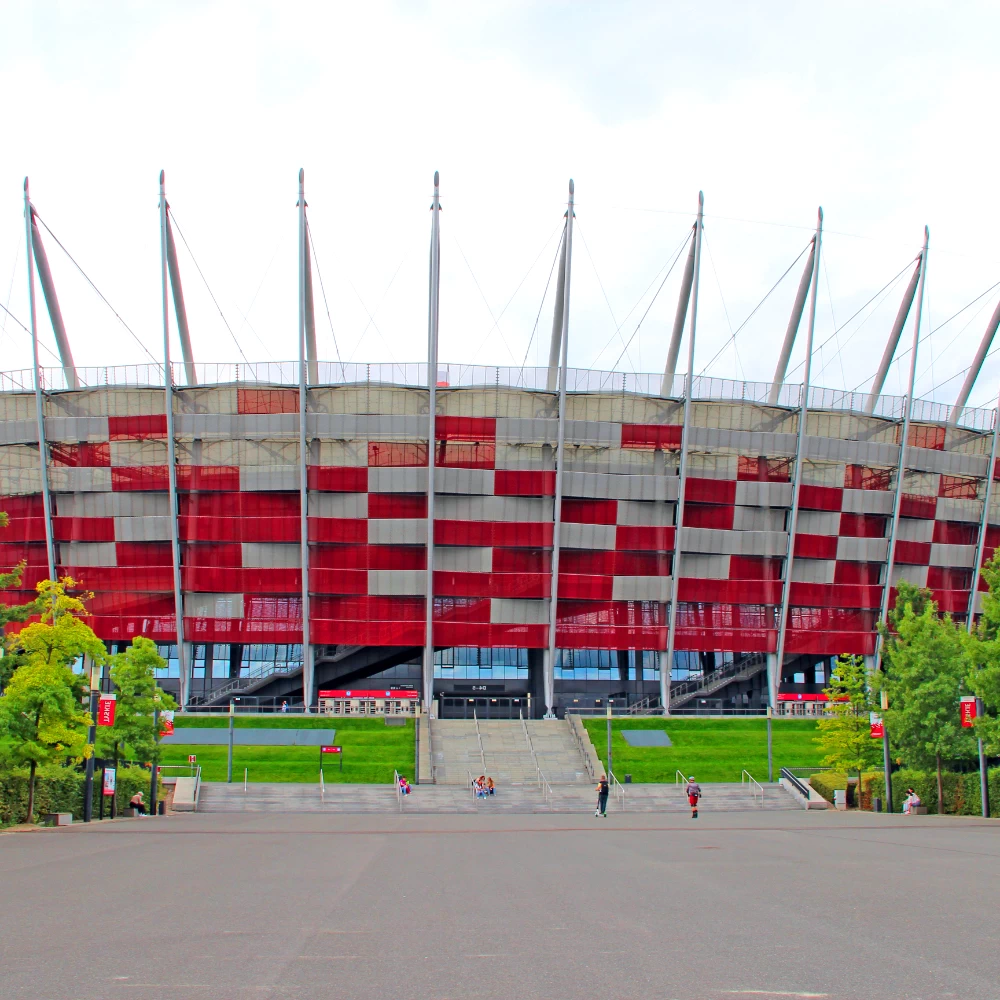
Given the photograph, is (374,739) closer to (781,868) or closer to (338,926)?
(781,868)

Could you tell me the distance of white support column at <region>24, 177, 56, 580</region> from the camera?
7075cm

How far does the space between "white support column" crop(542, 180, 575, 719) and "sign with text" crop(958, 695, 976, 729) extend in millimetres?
39577

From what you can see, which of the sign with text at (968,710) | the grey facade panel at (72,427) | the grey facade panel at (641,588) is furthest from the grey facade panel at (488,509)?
the sign with text at (968,710)

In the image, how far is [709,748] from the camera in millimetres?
66750

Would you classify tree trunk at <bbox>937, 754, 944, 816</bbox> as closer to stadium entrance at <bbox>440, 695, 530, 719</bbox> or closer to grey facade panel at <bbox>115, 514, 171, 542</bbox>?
stadium entrance at <bbox>440, 695, 530, 719</bbox>

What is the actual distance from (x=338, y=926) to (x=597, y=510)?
222 feet

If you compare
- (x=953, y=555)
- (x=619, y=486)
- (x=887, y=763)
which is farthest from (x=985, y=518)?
(x=887, y=763)

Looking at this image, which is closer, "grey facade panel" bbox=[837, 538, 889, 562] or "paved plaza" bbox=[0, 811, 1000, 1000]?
"paved plaza" bbox=[0, 811, 1000, 1000]

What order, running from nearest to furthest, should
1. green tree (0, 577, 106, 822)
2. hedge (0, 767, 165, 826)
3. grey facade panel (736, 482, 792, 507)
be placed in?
hedge (0, 767, 165, 826)
green tree (0, 577, 106, 822)
grey facade panel (736, 482, 792, 507)

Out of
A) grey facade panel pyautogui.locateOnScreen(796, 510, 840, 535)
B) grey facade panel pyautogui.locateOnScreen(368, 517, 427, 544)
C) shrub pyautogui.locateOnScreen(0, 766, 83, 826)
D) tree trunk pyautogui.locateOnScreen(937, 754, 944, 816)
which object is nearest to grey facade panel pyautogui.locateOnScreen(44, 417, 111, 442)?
grey facade panel pyautogui.locateOnScreen(368, 517, 427, 544)

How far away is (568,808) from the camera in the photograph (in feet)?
171

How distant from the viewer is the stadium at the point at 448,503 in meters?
75.9

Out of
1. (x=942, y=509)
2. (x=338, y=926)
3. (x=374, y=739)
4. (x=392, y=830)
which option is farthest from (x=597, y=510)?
(x=338, y=926)

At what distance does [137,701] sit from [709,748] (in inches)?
1481
